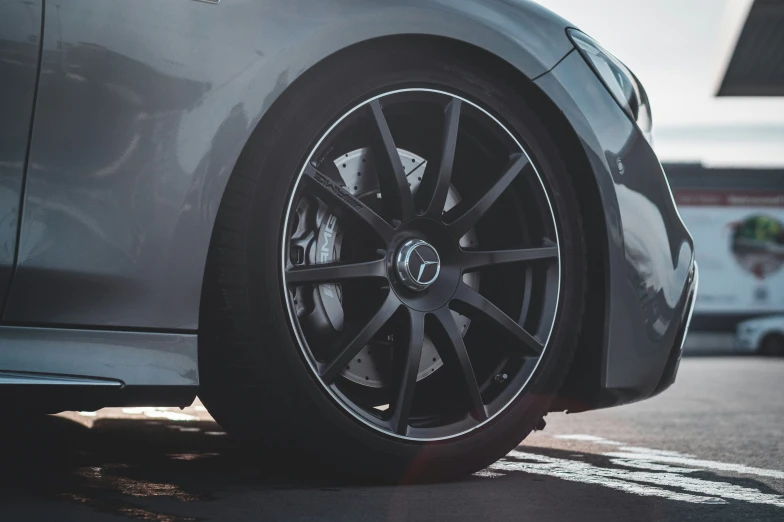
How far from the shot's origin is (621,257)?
8.79 ft

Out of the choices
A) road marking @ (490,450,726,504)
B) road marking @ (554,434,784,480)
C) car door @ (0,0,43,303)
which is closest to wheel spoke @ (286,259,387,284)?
car door @ (0,0,43,303)

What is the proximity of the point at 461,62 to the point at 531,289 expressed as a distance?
2.13 feet

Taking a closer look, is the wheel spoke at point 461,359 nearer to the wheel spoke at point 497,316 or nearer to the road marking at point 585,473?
the wheel spoke at point 497,316

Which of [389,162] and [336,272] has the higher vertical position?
[389,162]

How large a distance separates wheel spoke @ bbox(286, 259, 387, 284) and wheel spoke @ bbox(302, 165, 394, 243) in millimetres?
79

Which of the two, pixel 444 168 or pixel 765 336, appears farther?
pixel 765 336

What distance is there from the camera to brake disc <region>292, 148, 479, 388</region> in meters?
2.52

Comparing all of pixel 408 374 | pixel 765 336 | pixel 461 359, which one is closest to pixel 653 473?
pixel 461 359

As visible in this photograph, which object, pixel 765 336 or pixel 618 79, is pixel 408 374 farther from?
pixel 765 336

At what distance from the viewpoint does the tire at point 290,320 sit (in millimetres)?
2268

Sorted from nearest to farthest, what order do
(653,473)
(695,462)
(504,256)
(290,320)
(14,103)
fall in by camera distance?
(14,103)
(290,320)
(504,256)
(653,473)
(695,462)

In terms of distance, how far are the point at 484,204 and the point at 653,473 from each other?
1070 mm

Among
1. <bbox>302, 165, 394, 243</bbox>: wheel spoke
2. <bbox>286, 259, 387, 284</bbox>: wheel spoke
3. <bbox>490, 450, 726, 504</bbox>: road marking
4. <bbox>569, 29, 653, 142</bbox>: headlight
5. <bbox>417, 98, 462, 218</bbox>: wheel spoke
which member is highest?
<bbox>569, 29, 653, 142</bbox>: headlight

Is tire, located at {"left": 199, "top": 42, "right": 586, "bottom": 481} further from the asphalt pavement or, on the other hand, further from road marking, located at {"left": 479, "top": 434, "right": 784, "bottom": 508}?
road marking, located at {"left": 479, "top": 434, "right": 784, "bottom": 508}
